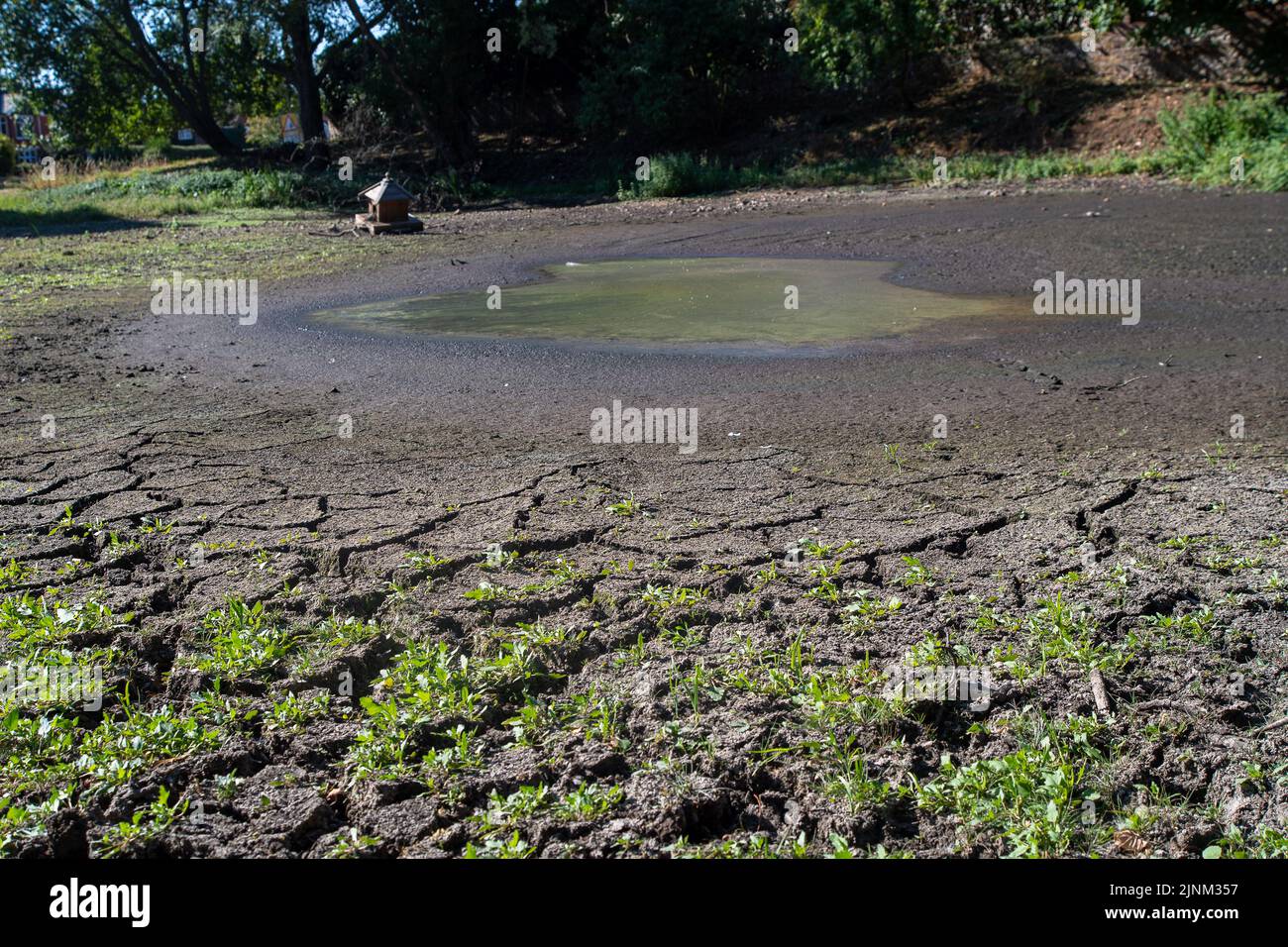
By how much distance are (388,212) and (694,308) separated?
892cm

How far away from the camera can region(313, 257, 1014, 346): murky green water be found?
9.37 metres

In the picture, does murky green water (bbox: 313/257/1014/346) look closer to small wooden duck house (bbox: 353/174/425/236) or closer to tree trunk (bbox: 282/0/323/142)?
small wooden duck house (bbox: 353/174/425/236)

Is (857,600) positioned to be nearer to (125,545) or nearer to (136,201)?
(125,545)

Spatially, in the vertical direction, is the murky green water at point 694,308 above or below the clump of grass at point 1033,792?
above

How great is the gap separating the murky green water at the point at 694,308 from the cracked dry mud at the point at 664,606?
1251mm

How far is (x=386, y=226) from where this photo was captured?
17.4 meters

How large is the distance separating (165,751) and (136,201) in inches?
933

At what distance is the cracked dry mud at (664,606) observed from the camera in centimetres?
304

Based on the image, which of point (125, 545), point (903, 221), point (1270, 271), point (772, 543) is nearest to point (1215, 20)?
point (903, 221)

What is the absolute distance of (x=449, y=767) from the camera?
3.24 meters

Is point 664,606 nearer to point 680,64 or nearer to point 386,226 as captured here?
point 386,226

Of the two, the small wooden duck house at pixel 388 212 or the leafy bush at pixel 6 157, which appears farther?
the leafy bush at pixel 6 157

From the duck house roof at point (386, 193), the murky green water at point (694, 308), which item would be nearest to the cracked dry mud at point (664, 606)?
the murky green water at point (694, 308)

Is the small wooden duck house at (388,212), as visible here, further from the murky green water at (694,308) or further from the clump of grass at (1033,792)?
the clump of grass at (1033,792)
